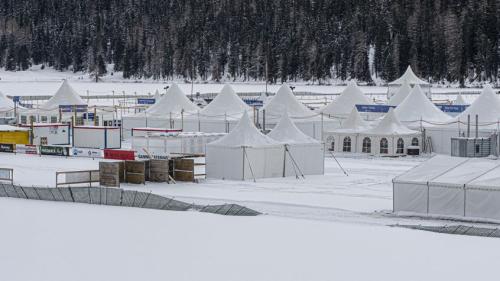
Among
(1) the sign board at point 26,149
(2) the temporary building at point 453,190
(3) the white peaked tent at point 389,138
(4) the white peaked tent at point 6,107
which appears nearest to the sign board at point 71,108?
(4) the white peaked tent at point 6,107

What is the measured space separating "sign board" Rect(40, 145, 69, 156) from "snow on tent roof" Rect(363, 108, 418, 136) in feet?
46.7

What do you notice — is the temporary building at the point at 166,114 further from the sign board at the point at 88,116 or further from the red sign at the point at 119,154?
the red sign at the point at 119,154

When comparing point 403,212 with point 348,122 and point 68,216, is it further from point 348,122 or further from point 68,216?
point 348,122

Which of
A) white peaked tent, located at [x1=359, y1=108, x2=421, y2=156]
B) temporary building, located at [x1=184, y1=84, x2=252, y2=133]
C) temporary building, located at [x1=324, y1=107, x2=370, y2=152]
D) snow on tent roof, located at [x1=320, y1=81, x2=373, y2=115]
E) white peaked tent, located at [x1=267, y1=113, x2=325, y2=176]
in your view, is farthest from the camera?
snow on tent roof, located at [x1=320, y1=81, x2=373, y2=115]

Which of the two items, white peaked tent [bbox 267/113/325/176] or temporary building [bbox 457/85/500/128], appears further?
temporary building [bbox 457/85/500/128]

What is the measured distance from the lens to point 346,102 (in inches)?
2315

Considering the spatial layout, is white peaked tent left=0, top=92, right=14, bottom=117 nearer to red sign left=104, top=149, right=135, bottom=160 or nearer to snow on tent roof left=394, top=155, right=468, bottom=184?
red sign left=104, top=149, right=135, bottom=160

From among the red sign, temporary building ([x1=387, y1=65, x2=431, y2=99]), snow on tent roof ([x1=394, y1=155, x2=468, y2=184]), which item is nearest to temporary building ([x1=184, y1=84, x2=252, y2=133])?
the red sign

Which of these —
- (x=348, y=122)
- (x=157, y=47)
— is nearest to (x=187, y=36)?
(x=157, y=47)

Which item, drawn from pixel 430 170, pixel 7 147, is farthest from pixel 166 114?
pixel 430 170

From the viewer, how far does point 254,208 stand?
99.0 ft

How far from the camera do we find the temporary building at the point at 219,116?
175ft

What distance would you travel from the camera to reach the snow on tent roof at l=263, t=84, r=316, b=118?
53444mm

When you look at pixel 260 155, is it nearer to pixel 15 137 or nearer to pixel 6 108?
pixel 15 137
